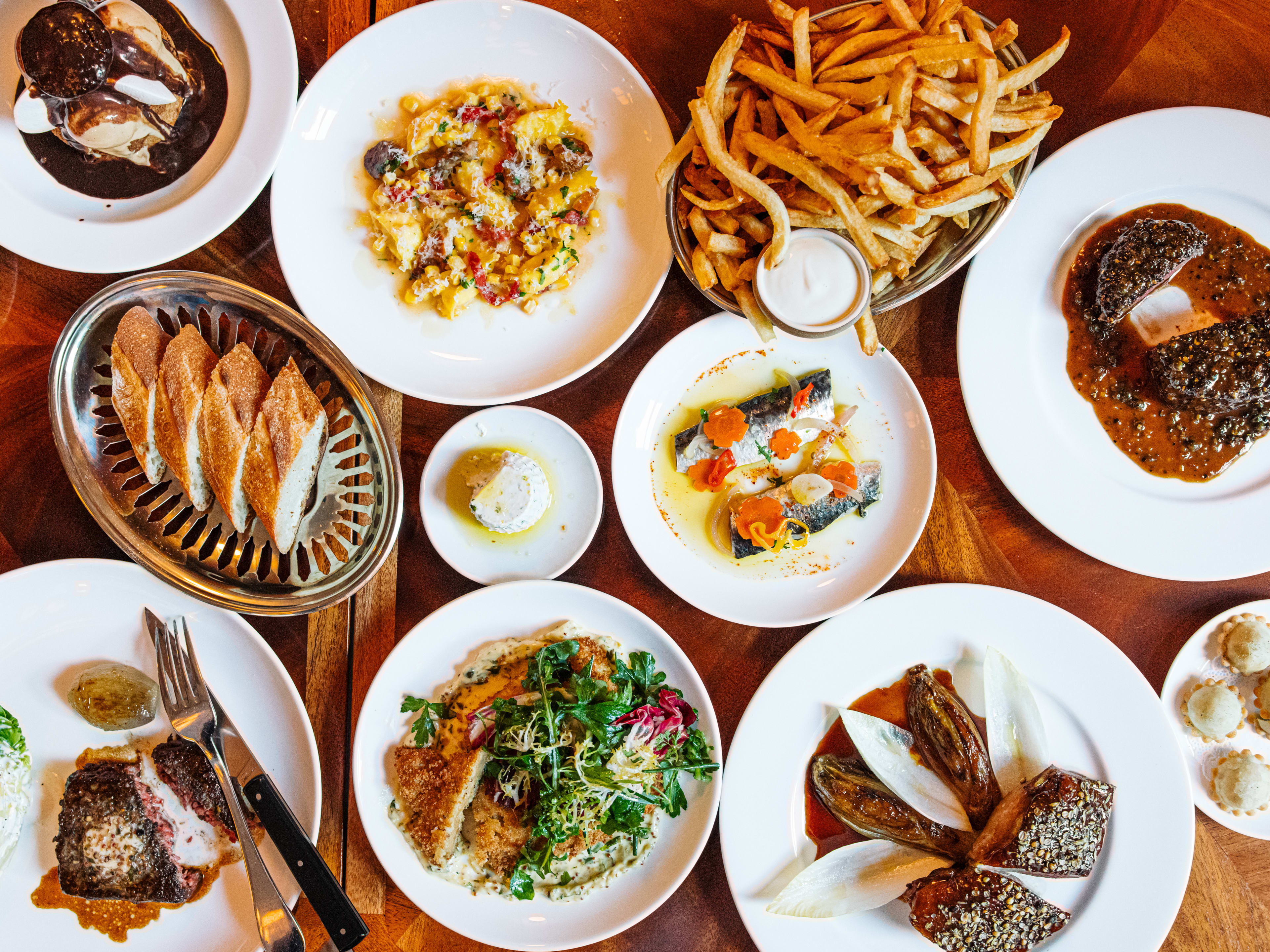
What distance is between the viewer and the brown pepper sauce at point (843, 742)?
2.58 metres

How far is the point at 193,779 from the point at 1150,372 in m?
3.60

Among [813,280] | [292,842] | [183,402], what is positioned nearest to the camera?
[813,280]

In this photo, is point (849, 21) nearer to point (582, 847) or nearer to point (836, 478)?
point (836, 478)

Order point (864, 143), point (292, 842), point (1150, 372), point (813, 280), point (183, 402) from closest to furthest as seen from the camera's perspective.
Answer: point (864, 143), point (813, 280), point (183, 402), point (292, 842), point (1150, 372)

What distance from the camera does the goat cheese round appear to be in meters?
2.35

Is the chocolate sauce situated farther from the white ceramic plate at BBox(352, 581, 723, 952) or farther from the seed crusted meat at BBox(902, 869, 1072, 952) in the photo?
the seed crusted meat at BBox(902, 869, 1072, 952)

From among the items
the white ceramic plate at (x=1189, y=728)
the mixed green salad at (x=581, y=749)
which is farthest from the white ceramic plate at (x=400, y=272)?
the white ceramic plate at (x=1189, y=728)

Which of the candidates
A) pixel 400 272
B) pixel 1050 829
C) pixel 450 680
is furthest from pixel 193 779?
pixel 1050 829

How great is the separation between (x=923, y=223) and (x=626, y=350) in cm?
102

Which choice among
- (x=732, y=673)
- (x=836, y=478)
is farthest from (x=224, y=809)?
(x=836, y=478)

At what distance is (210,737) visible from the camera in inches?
95.0

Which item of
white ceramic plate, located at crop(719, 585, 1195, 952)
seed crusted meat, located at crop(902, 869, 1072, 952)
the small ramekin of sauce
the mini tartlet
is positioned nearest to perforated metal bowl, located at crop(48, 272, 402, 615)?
the small ramekin of sauce

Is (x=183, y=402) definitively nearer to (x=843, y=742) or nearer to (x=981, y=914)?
(x=843, y=742)

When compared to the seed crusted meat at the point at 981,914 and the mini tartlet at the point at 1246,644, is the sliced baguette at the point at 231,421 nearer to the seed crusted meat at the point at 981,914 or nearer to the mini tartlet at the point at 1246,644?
the seed crusted meat at the point at 981,914
